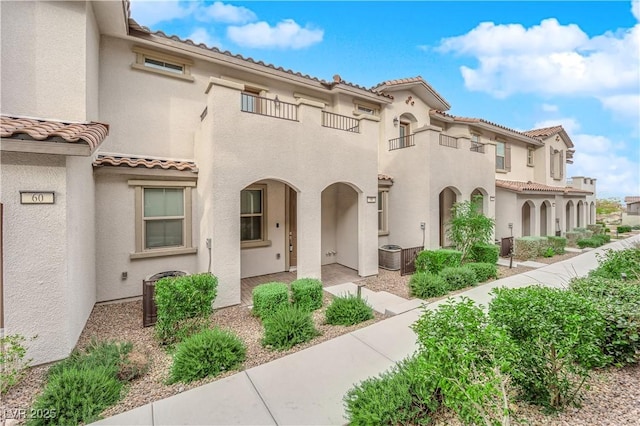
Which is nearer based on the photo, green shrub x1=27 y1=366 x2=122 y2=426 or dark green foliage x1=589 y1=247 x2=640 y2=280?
green shrub x1=27 y1=366 x2=122 y2=426

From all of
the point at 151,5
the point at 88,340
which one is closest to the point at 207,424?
the point at 88,340

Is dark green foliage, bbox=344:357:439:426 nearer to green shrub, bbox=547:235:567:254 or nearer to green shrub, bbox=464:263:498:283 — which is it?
green shrub, bbox=464:263:498:283

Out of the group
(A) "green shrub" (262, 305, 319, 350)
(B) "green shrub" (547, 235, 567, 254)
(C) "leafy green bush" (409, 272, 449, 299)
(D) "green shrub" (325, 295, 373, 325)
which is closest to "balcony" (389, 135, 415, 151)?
(C) "leafy green bush" (409, 272, 449, 299)

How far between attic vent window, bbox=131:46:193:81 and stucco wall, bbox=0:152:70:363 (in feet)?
17.6

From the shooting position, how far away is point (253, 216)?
10.4 meters

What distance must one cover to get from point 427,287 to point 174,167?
331 inches

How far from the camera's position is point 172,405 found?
358cm

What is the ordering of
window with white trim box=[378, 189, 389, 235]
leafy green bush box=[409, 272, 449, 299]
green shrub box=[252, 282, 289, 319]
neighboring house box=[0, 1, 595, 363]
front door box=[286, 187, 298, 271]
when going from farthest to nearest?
window with white trim box=[378, 189, 389, 235], front door box=[286, 187, 298, 271], leafy green bush box=[409, 272, 449, 299], green shrub box=[252, 282, 289, 319], neighboring house box=[0, 1, 595, 363]

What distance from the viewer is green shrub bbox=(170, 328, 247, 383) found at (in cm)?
427

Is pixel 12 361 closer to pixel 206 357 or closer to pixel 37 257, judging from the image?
pixel 37 257

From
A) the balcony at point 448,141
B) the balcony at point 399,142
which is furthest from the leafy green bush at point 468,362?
the balcony at point 399,142

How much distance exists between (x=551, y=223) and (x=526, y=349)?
2016cm

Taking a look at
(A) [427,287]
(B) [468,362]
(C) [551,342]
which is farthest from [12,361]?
(A) [427,287]

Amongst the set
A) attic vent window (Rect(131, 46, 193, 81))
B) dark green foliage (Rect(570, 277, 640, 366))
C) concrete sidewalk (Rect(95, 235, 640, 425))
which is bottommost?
concrete sidewalk (Rect(95, 235, 640, 425))
